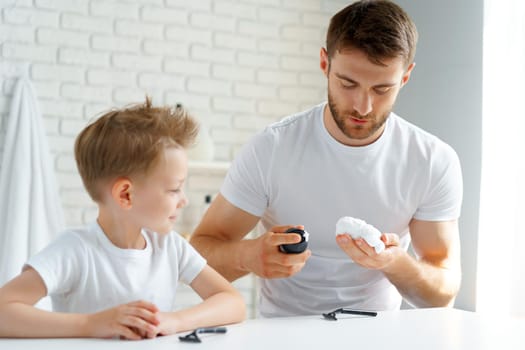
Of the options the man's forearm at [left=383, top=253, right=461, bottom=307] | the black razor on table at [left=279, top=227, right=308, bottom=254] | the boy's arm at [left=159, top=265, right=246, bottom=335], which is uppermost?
the black razor on table at [left=279, top=227, right=308, bottom=254]

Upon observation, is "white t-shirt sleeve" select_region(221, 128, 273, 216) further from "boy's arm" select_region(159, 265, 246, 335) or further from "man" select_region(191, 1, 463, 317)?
"boy's arm" select_region(159, 265, 246, 335)

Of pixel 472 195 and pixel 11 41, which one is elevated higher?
pixel 11 41

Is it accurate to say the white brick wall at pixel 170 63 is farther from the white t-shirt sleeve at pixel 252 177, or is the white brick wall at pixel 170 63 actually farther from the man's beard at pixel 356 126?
the man's beard at pixel 356 126

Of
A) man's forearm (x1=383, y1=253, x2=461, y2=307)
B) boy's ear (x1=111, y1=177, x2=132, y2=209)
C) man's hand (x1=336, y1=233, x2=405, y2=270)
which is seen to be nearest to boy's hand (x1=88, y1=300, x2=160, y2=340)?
boy's ear (x1=111, y1=177, x2=132, y2=209)

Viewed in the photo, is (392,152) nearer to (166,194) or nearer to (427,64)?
(166,194)

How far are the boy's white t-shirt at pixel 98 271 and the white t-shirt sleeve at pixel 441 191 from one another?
85 centimetres

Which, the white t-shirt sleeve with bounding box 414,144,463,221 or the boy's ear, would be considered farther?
the white t-shirt sleeve with bounding box 414,144,463,221

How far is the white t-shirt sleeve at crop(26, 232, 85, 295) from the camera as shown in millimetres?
1421

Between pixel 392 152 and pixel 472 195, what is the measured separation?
129cm

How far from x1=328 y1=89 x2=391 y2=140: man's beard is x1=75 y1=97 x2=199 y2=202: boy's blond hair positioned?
2.09 feet

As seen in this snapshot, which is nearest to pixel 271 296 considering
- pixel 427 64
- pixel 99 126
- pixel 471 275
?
pixel 99 126

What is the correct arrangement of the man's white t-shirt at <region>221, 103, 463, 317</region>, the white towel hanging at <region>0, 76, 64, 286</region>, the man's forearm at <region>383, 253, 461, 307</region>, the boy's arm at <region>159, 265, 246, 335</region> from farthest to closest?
the white towel hanging at <region>0, 76, 64, 286</region> < the man's white t-shirt at <region>221, 103, 463, 317</region> < the man's forearm at <region>383, 253, 461, 307</region> < the boy's arm at <region>159, 265, 246, 335</region>

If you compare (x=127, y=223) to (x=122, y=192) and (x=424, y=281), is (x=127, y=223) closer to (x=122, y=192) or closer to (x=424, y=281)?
(x=122, y=192)

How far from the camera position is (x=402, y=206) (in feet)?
6.97
